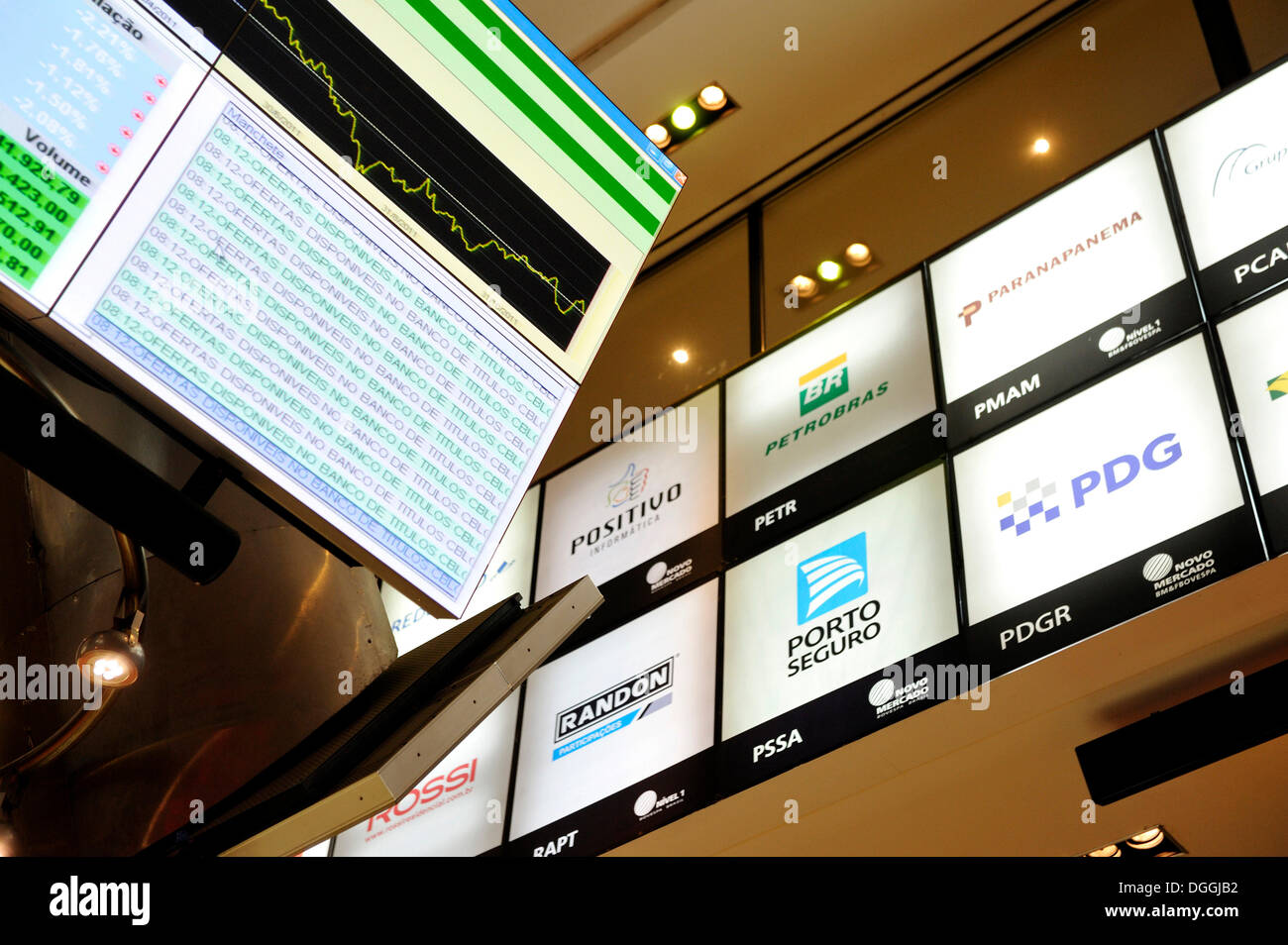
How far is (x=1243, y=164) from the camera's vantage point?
4.83 metres

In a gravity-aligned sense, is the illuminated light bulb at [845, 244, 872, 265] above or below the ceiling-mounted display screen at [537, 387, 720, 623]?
above

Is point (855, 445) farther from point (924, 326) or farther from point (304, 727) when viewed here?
point (304, 727)

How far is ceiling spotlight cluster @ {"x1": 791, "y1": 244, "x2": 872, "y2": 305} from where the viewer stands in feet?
22.6

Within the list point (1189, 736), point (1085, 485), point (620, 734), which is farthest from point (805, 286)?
point (1189, 736)

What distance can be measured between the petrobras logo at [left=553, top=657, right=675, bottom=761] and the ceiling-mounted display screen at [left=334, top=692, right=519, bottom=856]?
0.28 metres

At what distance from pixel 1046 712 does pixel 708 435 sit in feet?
7.34

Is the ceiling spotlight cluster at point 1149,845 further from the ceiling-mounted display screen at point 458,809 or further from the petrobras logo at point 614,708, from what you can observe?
the ceiling-mounted display screen at point 458,809

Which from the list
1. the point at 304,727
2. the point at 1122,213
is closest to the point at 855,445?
the point at 1122,213

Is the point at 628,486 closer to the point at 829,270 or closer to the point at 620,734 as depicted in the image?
the point at 620,734

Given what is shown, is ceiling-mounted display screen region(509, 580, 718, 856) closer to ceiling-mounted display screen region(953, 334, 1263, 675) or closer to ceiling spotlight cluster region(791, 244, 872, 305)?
ceiling-mounted display screen region(953, 334, 1263, 675)

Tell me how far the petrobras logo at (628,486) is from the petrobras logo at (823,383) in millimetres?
795

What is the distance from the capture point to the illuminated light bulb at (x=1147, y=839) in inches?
181
